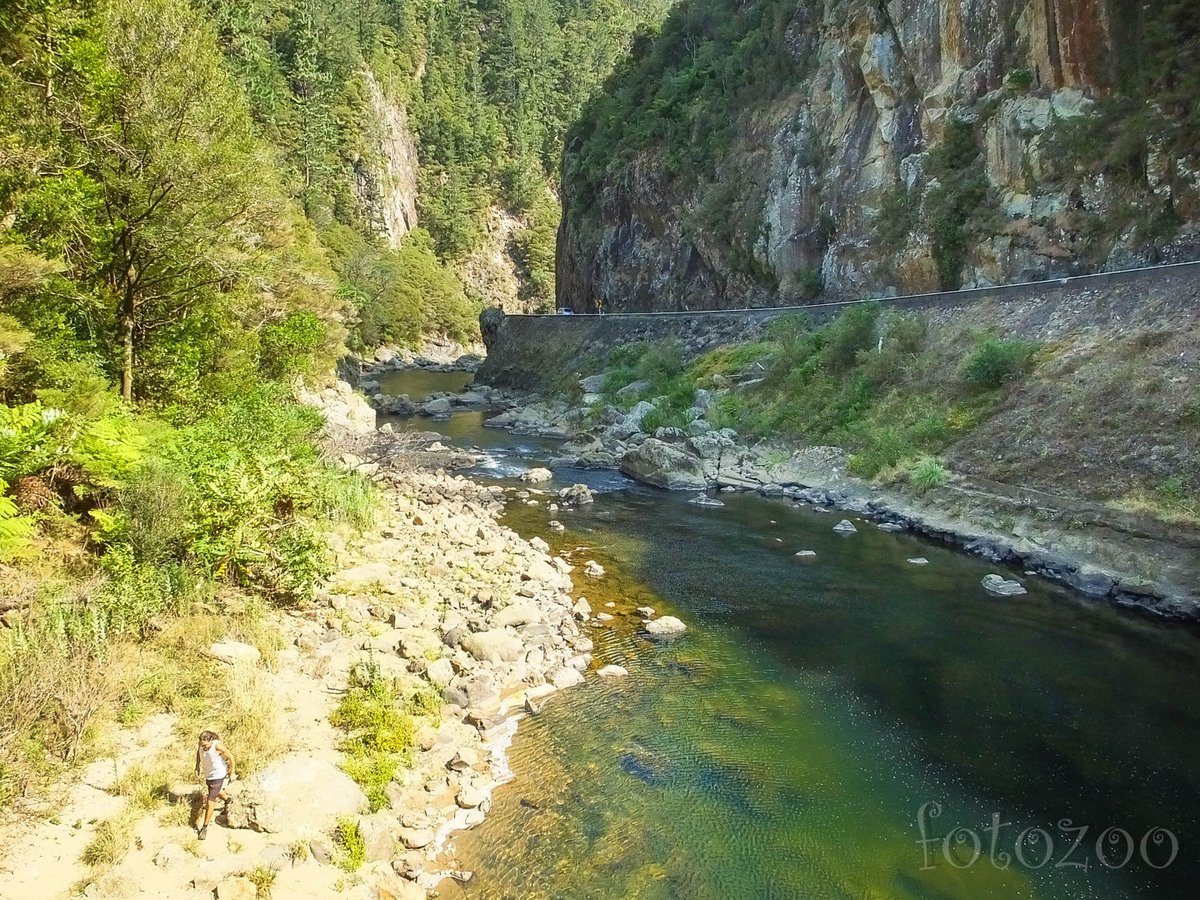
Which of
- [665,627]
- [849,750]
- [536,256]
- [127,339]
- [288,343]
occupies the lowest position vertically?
[849,750]

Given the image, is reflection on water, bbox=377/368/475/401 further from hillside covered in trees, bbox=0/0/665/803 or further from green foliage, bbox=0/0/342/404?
green foliage, bbox=0/0/342/404

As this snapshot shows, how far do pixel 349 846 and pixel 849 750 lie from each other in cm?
593

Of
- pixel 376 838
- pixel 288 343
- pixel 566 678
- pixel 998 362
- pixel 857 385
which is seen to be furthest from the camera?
pixel 857 385

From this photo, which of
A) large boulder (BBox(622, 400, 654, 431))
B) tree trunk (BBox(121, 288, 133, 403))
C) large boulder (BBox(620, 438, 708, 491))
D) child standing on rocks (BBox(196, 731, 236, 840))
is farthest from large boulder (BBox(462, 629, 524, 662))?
large boulder (BBox(622, 400, 654, 431))

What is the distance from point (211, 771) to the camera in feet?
20.8

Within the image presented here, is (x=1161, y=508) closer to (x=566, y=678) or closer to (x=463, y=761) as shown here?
(x=566, y=678)

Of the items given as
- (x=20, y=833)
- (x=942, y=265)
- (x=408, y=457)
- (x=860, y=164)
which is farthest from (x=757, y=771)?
(x=860, y=164)

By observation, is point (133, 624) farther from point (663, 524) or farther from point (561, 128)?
point (561, 128)

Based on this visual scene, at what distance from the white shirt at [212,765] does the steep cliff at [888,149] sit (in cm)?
2604

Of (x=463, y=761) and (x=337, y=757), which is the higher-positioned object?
(x=337, y=757)

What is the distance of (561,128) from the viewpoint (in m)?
123

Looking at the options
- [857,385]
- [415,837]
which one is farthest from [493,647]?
[857,385]

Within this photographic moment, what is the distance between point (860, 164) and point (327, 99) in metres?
73.3

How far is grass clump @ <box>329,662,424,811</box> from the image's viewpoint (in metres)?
7.36
